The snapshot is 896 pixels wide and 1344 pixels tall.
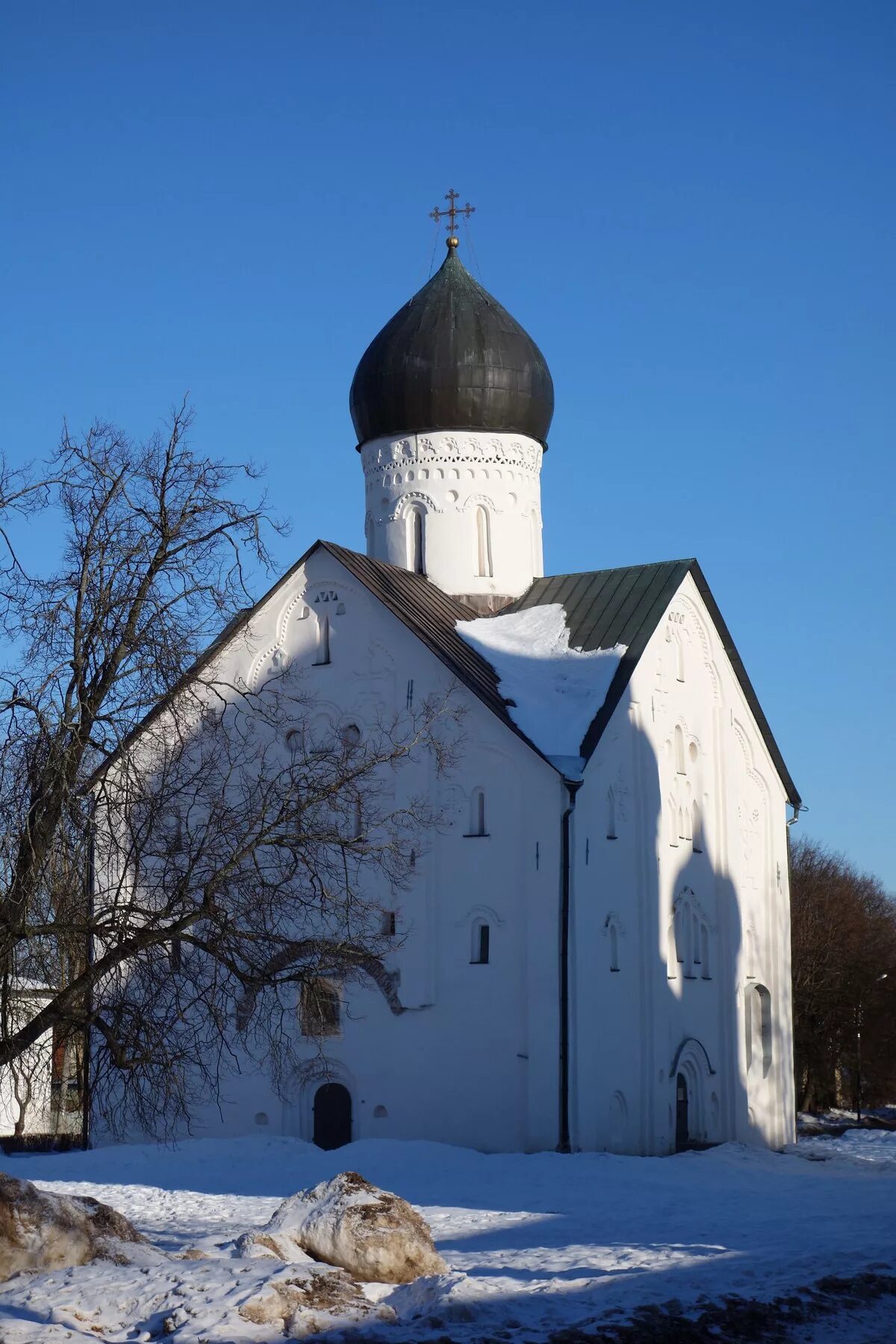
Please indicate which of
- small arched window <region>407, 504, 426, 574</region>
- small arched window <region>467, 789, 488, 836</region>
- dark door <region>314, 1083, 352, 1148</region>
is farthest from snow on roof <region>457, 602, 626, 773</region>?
dark door <region>314, 1083, 352, 1148</region>

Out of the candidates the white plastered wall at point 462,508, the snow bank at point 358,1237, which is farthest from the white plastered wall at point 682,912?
the snow bank at point 358,1237

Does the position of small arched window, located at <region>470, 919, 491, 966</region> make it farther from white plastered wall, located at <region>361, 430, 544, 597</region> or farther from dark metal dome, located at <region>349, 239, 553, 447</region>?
dark metal dome, located at <region>349, 239, 553, 447</region>

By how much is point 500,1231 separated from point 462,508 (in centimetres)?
1332

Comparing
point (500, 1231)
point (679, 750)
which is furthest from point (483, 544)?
point (500, 1231)

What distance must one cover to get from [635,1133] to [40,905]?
11838 mm

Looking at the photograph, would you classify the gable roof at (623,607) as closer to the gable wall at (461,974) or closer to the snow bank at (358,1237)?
the gable wall at (461,974)

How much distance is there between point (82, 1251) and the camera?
8.77m

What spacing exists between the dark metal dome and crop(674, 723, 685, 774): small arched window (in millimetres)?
5166

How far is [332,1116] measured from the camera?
19750 millimetres

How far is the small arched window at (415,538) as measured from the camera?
2406 centimetres

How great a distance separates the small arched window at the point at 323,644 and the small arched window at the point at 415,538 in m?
3.19

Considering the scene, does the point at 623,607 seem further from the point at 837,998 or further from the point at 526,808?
the point at 837,998

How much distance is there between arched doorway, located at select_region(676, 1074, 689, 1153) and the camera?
2120cm

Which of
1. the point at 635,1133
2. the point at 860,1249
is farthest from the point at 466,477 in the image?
the point at 860,1249
